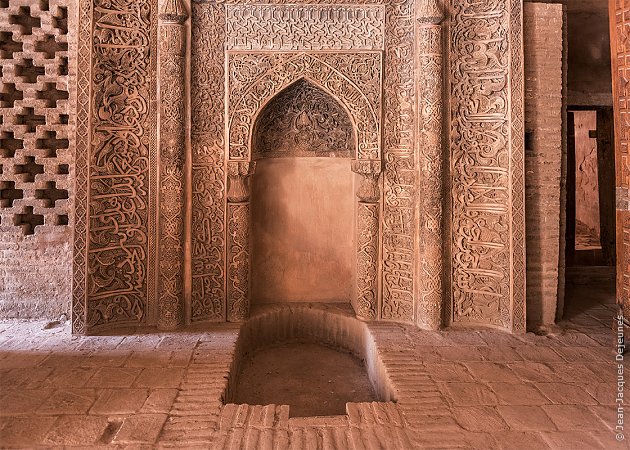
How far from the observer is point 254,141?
482 centimetres

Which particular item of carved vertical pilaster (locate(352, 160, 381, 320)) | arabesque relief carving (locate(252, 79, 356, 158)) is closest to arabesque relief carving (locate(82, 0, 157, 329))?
arabesque relief carving (locate(252, 79, 356, 158))

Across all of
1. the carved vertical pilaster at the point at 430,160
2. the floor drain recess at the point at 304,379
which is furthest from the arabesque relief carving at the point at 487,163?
the floor drain recess at the point at 304,379

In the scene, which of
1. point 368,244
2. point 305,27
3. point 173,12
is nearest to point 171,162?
point 173,12

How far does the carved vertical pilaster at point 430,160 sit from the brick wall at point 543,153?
2.93 ft

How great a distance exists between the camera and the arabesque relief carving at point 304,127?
195 inches

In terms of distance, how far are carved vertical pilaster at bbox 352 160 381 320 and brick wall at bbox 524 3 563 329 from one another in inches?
58.3

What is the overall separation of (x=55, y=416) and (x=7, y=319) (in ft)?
8.01

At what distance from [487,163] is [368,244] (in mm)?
1393

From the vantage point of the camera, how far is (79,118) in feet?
14.2

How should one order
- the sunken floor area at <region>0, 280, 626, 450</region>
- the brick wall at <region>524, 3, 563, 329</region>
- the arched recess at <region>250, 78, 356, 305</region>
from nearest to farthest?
the sunken floor area at <region>0, 280, 626, 450</region> → the brick wall at <region>524, 3, 563, 329</region> → the arched recess at <region>250, 78, 356, 305</region>

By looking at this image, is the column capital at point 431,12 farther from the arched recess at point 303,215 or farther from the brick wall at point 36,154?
the brick wall at point 36,154

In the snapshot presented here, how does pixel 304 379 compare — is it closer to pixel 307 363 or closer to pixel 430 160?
pixel 307 363

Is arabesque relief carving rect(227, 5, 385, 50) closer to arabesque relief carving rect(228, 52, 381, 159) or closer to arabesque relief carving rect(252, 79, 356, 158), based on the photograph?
arabesque relief carving rect(228, 52, 381, 159)

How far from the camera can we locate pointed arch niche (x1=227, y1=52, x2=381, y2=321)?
4.65 m
